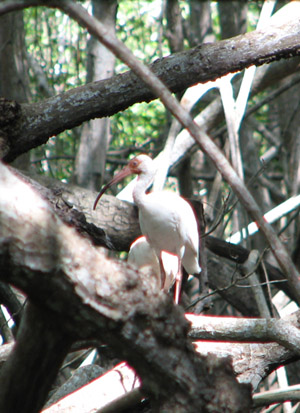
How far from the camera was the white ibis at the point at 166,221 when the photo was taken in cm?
440

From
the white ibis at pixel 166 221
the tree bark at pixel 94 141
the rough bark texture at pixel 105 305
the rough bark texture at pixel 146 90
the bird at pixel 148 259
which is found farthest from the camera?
the tree bark at pixel 94 141

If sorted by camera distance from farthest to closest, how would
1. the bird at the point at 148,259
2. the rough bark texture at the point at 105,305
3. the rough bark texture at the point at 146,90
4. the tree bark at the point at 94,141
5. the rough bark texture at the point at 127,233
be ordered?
the tree bark at the point at 94,141
the bird at the point at 148,259
the rough bark texture at the point at 127,233
the rough bark texture at the point at 146,90
the rough bark texture at the point at 105,305

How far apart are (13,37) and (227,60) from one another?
2.72m

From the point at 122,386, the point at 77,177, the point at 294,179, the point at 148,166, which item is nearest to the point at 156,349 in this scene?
the point at 122,386

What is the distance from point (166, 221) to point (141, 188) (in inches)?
12.2

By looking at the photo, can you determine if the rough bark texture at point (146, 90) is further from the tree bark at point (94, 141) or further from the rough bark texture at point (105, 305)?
the tree bark at point (94, 141)

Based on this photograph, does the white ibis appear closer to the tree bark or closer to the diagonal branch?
the tree bark

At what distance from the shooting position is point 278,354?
284cm

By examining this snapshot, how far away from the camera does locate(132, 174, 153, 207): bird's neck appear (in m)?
4.46

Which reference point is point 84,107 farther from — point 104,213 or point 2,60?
point 2,60

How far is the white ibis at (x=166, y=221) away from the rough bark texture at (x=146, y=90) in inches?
51.9

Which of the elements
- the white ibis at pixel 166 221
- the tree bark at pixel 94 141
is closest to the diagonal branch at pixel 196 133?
the white ibis at pixel 166 221

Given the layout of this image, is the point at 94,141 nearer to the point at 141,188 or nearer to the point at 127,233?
the point at 141,188

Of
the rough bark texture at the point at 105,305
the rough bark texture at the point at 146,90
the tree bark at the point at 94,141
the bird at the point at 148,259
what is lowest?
the rough bark texture at the point at 105,305
